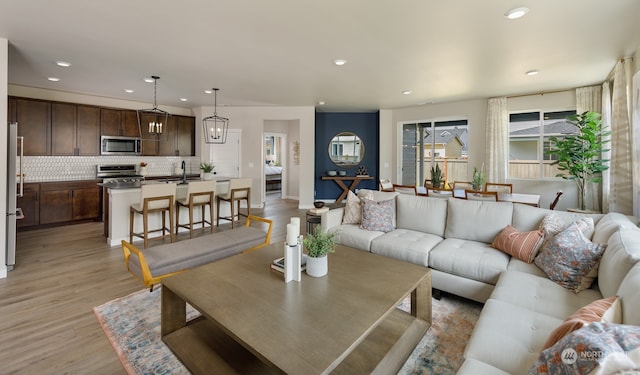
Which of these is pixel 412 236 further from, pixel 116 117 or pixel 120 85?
pixel 116 117

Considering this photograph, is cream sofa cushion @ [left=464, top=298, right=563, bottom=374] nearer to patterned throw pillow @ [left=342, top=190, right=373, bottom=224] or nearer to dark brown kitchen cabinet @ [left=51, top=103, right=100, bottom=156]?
patterned throw pillow @ [left=342, top=190, right=373, bottom=224]

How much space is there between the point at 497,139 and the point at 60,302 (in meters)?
7.36

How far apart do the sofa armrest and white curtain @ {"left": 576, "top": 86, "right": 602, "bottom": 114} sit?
5.06 metres

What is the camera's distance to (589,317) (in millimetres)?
1150

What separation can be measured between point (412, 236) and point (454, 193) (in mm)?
1821

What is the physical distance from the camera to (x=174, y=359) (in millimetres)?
1894

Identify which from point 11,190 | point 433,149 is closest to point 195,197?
point 11,190

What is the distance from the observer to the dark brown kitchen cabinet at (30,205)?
5105 millimetres

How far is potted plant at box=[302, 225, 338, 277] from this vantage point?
2.01 m

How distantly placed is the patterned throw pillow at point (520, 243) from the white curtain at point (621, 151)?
7.15ft

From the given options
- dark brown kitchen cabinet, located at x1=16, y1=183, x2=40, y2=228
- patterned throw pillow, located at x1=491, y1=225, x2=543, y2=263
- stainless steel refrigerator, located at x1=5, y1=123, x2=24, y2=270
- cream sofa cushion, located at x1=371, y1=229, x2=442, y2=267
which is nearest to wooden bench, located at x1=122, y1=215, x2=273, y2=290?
cream sofa cushion, located at x1=371, y1=229, x2=442, y2=267

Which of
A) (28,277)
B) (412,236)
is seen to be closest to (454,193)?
(412,236)

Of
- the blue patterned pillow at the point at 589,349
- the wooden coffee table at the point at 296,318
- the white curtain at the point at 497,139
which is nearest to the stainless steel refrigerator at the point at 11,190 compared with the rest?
the wooden coffee table at the point at 296,318

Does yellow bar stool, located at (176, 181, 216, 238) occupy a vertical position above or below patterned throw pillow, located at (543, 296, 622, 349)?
above
